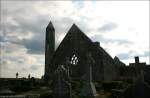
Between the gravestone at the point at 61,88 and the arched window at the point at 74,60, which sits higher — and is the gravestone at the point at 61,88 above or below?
below

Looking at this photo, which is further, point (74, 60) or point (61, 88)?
point (74, 60)

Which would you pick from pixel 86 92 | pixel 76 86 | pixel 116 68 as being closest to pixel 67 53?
pixel 116 68

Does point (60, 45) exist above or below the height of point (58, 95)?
above

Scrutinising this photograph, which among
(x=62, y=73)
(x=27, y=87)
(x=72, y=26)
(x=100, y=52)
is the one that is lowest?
(x=27, y=87)

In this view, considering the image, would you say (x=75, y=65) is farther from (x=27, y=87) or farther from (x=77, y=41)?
(x=27, y=87)

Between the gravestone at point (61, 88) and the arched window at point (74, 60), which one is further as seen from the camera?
the arched window at point (74, 60)

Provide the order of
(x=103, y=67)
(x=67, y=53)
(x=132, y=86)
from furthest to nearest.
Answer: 1. (x=67, y=53)
2. (x=103, y=67)
3. (x=132, y=86)

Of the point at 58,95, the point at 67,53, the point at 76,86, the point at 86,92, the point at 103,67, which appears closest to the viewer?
the point at 86,92

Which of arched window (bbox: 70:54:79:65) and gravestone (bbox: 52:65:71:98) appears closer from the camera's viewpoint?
gravestone (bbox: 52:65:71:98)

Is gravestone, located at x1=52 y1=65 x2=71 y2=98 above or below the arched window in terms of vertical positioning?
below

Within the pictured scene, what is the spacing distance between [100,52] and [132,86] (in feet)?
91.1

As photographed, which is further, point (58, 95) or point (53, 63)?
point (53, 63)

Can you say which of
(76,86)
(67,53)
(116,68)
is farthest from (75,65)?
(76,86)

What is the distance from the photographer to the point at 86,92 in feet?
55.1
